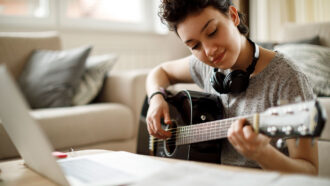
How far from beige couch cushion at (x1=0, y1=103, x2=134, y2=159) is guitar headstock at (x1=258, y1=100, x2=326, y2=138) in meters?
1.27

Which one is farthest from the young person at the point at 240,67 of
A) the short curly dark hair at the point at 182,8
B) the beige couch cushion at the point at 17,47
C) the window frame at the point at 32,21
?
the window frame at the point at 32,21

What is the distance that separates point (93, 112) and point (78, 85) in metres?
0.30

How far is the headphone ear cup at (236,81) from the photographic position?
3.23ft

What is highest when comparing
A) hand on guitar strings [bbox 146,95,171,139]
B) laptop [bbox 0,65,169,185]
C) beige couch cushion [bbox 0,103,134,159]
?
Answer: laptop [bbox 0,65,169,185]

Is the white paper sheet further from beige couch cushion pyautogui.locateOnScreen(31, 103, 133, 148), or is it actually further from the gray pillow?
the gray pillow

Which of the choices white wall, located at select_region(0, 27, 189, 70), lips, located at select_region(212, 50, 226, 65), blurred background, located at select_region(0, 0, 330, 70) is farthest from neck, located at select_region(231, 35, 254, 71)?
white wall, located at select_region(0, 27, 189, 70)

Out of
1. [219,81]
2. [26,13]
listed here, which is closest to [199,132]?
[219,81]

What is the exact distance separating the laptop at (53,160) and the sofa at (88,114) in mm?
880

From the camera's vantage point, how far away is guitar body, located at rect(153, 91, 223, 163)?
1069 millimetres

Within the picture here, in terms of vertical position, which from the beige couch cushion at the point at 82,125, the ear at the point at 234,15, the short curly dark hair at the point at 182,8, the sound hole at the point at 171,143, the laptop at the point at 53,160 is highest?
the short curly dark hair at the point at 182,8

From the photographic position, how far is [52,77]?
2.08 m

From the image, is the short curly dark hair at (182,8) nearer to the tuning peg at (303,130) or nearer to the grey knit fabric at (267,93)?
the grey knit fabric at (267,93)

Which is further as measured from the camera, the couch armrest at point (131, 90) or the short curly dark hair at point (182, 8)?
the couch armrest at point (131, 90)

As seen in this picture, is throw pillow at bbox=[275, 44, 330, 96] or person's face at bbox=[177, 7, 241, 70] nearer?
person's face at bbox=[177, 7, 241, 70]
